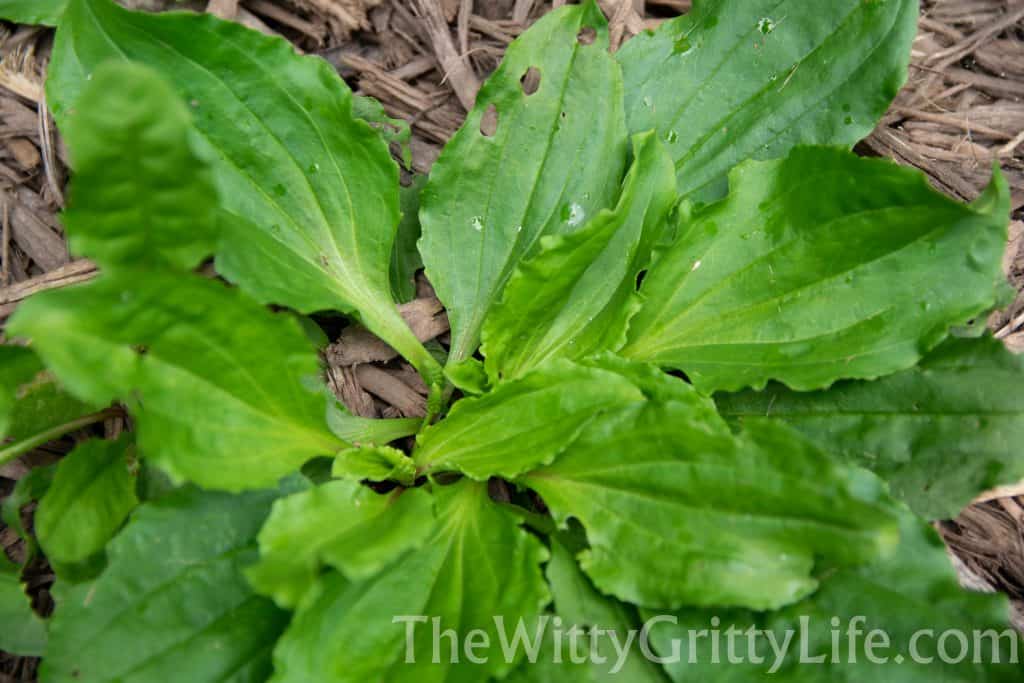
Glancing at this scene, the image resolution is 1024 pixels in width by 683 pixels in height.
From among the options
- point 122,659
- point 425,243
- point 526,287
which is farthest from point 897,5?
point 122,659

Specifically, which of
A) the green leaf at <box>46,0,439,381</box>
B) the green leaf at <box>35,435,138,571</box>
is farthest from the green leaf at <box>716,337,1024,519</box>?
the green leaf at <box>35,435,138,571</box>

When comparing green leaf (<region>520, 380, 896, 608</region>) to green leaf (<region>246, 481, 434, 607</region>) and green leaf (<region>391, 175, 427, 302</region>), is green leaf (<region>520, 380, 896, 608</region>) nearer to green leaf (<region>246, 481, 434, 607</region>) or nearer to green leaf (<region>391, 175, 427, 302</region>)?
green leaf (<region>246, 481, 434, 607</region>)

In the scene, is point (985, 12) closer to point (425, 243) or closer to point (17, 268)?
point (425, 243)

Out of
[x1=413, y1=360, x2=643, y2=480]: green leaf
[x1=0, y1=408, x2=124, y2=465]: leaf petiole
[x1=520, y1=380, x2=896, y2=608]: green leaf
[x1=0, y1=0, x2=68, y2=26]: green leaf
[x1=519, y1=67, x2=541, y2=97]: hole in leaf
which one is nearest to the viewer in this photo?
[x1=520, y1=380, x2=896, y2=608]: green leaf

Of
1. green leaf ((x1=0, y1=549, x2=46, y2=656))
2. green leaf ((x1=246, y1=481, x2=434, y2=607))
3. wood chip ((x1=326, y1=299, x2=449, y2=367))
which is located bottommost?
green leaf ((x1=0, y1=549, x2=46, y2=656))

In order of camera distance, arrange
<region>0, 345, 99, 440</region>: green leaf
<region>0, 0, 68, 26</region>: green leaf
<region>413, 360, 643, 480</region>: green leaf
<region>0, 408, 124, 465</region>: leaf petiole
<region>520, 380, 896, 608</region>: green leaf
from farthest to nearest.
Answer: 1. <region>0, 0, 68, 26</region>: green leaf
2. <region>0, 408, 124, 465</region>: leaf petiole
3. <region>0, 345, 99, 440</region>: green leaf
4. <region>413, 360, 643, 480</region>: green leaf
5. <region>520, 380, 896, 608</region>: green leaf
